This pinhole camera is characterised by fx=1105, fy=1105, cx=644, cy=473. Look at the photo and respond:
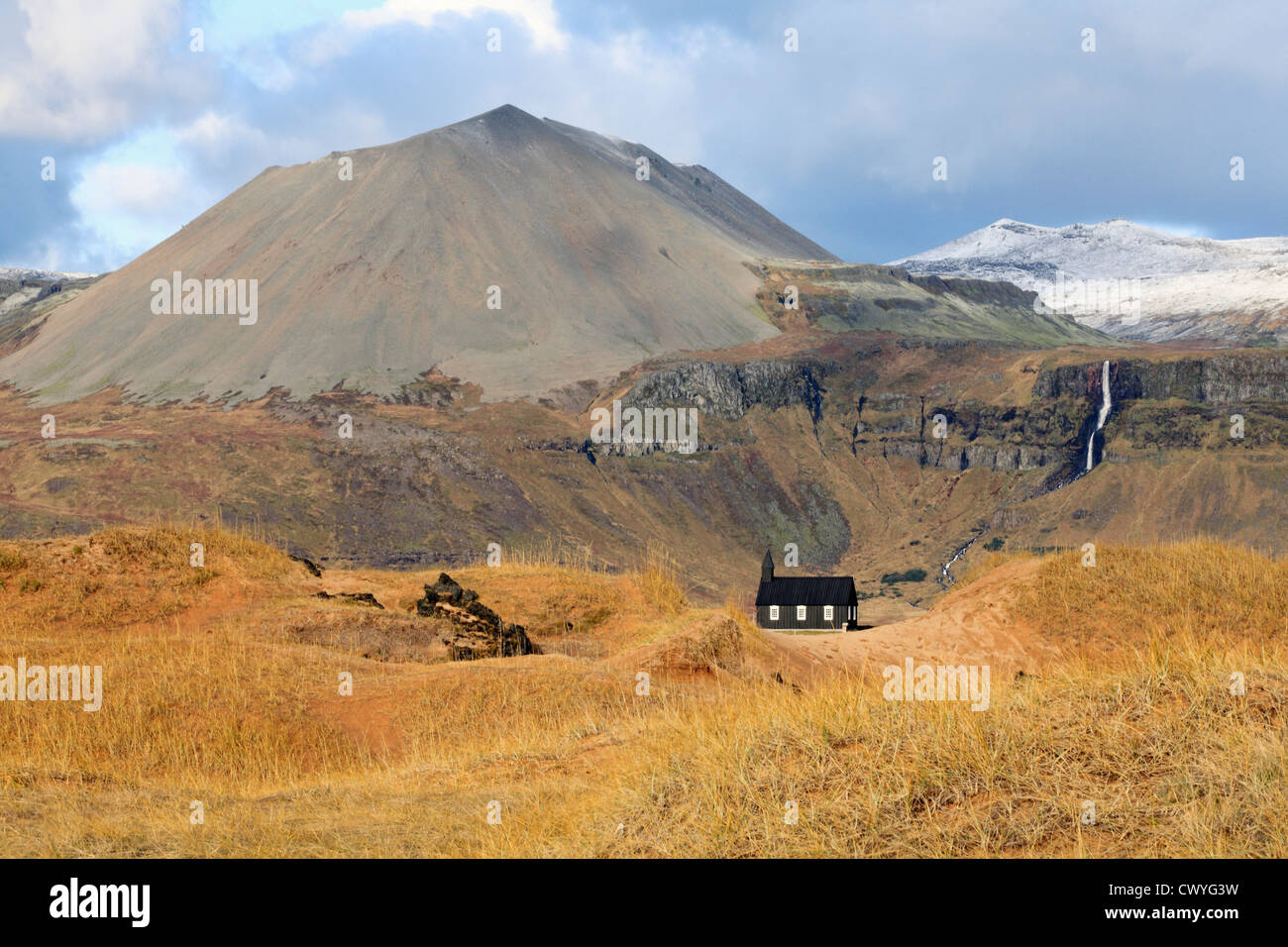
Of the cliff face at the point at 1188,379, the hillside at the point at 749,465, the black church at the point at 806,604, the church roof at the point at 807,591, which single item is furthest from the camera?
the cliff face at the point at 1188,379

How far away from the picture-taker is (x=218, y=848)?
798cm

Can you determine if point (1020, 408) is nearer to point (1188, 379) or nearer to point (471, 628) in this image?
point (1188, 379)

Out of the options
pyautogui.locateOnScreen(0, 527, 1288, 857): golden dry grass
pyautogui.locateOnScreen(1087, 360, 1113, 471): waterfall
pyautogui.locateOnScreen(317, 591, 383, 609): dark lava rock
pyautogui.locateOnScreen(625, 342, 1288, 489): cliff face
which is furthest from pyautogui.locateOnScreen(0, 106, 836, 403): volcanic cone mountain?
pyautogui.locateOnScreen(0, 527, 1288, 857): golden dry grass

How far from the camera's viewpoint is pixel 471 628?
72.5ft

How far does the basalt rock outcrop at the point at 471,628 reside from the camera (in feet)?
68.9

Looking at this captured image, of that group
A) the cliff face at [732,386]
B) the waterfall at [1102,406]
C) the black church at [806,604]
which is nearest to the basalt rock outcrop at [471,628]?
the black church at [806,604]

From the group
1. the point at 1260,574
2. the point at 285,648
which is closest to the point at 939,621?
the point at 1260,574

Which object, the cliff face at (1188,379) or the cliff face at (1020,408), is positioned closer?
the cliff face at (1020,408)

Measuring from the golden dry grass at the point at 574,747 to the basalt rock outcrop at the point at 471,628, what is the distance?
1.33m

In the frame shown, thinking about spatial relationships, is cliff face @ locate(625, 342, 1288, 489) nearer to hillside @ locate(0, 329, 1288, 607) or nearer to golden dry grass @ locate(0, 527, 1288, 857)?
hillside @ locate(0, 329, 1288, 607)

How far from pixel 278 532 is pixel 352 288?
2405 inches

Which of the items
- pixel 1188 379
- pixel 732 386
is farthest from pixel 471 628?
pixel 1188 379

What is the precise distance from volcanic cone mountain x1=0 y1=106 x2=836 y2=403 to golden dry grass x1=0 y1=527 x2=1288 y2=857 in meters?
101

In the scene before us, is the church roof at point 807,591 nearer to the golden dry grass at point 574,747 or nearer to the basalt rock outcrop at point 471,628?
the basalt rock outcrop at point 471,628
